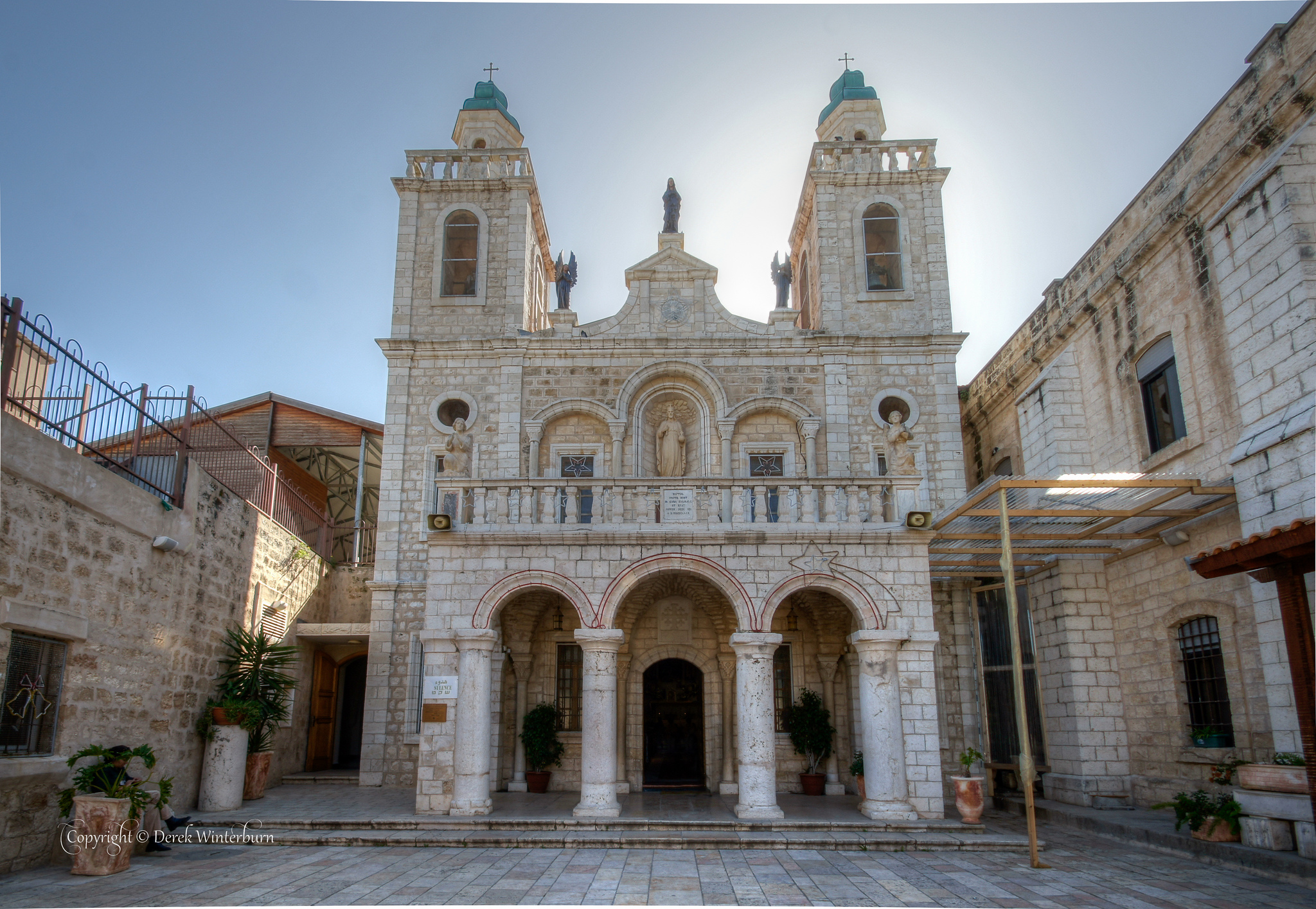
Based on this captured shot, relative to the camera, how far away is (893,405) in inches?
670

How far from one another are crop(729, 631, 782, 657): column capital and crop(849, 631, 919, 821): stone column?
1.15 m

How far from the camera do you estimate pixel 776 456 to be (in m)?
16.7

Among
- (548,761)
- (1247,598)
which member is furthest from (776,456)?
(1247,598)

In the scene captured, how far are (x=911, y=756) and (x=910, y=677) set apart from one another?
1016 millimetres

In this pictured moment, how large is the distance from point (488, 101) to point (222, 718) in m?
13.9

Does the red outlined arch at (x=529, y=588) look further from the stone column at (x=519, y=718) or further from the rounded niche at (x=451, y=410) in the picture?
the rounded niche at (x=451, y=410)

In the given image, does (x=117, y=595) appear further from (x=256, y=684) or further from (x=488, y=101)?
(x=488, y=101)

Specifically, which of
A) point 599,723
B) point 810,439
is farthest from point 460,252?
point 599,723

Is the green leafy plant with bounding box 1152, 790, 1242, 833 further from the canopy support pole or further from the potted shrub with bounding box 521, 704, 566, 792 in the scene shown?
the potted shrub with bounding box 521, 704, 566, 792

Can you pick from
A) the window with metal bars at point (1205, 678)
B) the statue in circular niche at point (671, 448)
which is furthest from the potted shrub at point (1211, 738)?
the statue in circular niche at point (671, 448)

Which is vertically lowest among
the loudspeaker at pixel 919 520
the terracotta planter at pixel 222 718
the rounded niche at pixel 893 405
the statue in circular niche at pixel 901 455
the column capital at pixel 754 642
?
Answer: the terracotta planter at pixel 222 718

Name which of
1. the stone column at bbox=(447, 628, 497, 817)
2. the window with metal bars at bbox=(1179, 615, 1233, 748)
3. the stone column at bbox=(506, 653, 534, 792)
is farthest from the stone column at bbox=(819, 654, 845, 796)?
the stone column at bbox=(447, 628, 497, 817)

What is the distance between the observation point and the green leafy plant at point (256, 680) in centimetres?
1361

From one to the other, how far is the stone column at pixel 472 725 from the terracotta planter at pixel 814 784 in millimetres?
5400
